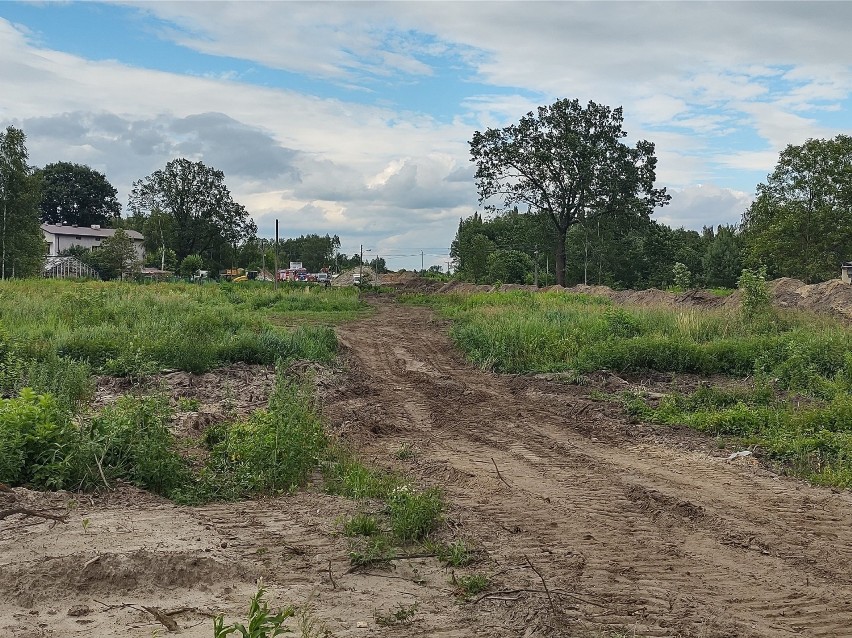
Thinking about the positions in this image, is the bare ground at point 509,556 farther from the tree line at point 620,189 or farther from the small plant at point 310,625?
the tree line at point 620,189

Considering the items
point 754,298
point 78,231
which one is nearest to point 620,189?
point 754,298

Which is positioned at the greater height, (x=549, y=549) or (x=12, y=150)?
(x=12, y=150)

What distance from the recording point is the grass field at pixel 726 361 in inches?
382

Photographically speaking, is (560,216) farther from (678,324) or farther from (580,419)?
(580,419)

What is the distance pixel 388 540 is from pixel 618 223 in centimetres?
4356

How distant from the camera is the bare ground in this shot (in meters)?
4.57

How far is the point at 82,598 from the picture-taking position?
15.4 feet

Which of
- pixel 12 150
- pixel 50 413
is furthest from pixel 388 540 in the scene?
pixel 12 150

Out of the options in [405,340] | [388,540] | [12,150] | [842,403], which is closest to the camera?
[388,540]

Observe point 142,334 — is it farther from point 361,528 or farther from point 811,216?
point 811,216

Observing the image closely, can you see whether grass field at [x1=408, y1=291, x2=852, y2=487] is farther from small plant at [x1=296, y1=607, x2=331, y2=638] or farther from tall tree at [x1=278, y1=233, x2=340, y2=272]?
tall tree at [x1=278, y1=233, x2=340, y2=272]

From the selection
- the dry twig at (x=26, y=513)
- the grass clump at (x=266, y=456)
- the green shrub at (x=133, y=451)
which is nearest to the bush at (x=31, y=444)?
the green shrub at (x=133, y=451)

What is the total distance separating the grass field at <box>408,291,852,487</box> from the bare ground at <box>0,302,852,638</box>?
118cm

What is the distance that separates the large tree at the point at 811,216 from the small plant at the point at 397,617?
4585cm
